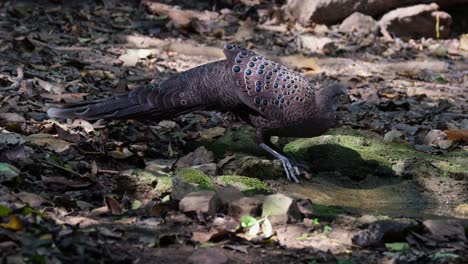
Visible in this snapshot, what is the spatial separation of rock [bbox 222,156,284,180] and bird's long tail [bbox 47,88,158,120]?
0.70 meters

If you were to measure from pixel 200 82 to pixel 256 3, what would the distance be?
5.70 meters

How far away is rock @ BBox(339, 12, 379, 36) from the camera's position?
9.25 meters

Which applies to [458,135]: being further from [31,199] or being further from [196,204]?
[31,199]

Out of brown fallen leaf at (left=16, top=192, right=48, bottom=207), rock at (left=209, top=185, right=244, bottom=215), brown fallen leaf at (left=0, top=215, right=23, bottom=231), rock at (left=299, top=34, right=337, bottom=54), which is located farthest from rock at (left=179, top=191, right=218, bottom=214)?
rock at (left=299, top=34, right=337, bottom=54)

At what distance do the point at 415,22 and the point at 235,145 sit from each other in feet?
17.0

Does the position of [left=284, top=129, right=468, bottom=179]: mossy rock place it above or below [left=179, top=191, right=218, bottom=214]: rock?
below

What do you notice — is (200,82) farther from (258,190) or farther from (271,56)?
(271,56)

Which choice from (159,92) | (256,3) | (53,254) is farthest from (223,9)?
(53,254)

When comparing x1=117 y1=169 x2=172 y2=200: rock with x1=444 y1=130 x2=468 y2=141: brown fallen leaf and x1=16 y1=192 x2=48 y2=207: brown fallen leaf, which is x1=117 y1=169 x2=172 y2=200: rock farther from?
x1=444 y1=130 x2=468 y2=141: brown fallen leaf

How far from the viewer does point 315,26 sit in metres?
9.46

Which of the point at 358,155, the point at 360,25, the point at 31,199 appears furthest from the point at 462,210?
the point at 360,25

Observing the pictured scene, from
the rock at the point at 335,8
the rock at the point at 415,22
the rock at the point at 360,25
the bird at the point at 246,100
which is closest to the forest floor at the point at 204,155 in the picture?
the bird at the point at 246,100

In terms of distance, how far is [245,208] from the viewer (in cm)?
339

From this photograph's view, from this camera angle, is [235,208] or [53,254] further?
[235,208]
